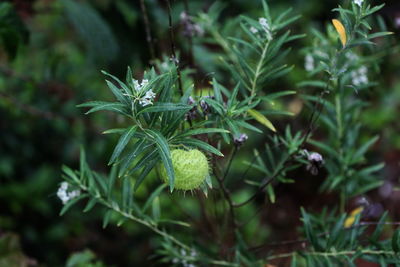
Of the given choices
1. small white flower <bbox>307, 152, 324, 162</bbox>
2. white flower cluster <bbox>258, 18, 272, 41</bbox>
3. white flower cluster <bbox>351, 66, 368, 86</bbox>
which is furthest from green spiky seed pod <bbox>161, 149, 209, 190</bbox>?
white flower cluster <bbox>351, 66, 368, 86</bbox>

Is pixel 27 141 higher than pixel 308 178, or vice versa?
pixel 27 141

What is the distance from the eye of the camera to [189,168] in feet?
3.52

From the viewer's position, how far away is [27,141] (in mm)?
2639

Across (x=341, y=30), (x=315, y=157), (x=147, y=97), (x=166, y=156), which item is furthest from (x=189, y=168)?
(x=341, y=30)

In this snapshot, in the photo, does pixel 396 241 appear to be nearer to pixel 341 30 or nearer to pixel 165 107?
pixel 341 30

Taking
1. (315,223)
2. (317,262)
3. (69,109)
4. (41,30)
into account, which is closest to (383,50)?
(315,223)

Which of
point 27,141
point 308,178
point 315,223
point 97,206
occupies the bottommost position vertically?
point 308,178

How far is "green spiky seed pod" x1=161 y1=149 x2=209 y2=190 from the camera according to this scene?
1.08 meters

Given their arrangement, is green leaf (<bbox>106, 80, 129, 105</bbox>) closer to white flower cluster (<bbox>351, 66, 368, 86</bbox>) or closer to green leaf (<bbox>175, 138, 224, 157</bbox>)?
green leaf (<bbox>175, 138, 224, 157</bbox>)

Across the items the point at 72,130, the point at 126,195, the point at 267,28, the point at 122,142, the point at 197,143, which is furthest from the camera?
the point at 72,130

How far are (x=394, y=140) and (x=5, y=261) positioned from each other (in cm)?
240

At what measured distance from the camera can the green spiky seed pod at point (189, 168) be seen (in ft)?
3.53

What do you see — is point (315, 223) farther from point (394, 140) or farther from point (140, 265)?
point (394, 140)

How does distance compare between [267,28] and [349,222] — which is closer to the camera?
[267,28]
